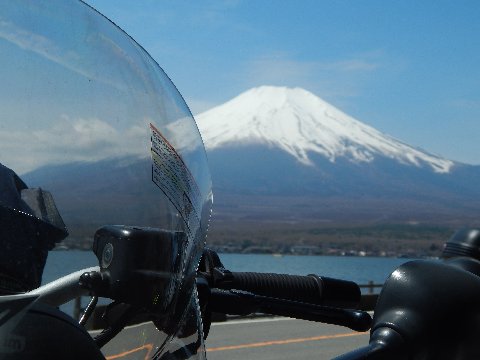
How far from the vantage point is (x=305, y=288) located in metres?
1.86

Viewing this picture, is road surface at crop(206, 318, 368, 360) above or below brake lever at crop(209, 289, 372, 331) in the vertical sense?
below

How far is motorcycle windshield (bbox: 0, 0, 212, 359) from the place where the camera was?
4.02ft

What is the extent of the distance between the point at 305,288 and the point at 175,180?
1.65 ft

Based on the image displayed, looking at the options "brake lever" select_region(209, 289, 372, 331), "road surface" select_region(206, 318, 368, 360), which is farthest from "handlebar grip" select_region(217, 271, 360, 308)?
"road surface" select_region(206, 318, 368, 360)

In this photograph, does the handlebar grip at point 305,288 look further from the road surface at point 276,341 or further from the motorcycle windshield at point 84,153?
the road surface at point 276,341

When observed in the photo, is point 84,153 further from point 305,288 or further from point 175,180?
point 305,288

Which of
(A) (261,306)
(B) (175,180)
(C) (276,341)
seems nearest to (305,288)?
(A) (261,306)

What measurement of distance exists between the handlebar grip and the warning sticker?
0.30 m

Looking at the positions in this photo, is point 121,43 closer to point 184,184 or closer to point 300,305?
point 184,184

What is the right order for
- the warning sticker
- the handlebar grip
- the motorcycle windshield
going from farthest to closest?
the handlebar grip < the warning sticker < the motorcycle windshield

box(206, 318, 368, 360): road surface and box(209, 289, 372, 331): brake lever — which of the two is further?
box(206, 318, 368, 360): road surface

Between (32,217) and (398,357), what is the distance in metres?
0.62

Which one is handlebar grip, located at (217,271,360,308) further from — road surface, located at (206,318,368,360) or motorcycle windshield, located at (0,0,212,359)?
road surface, located at (206,318,368,360)

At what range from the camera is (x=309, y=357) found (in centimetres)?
1365
